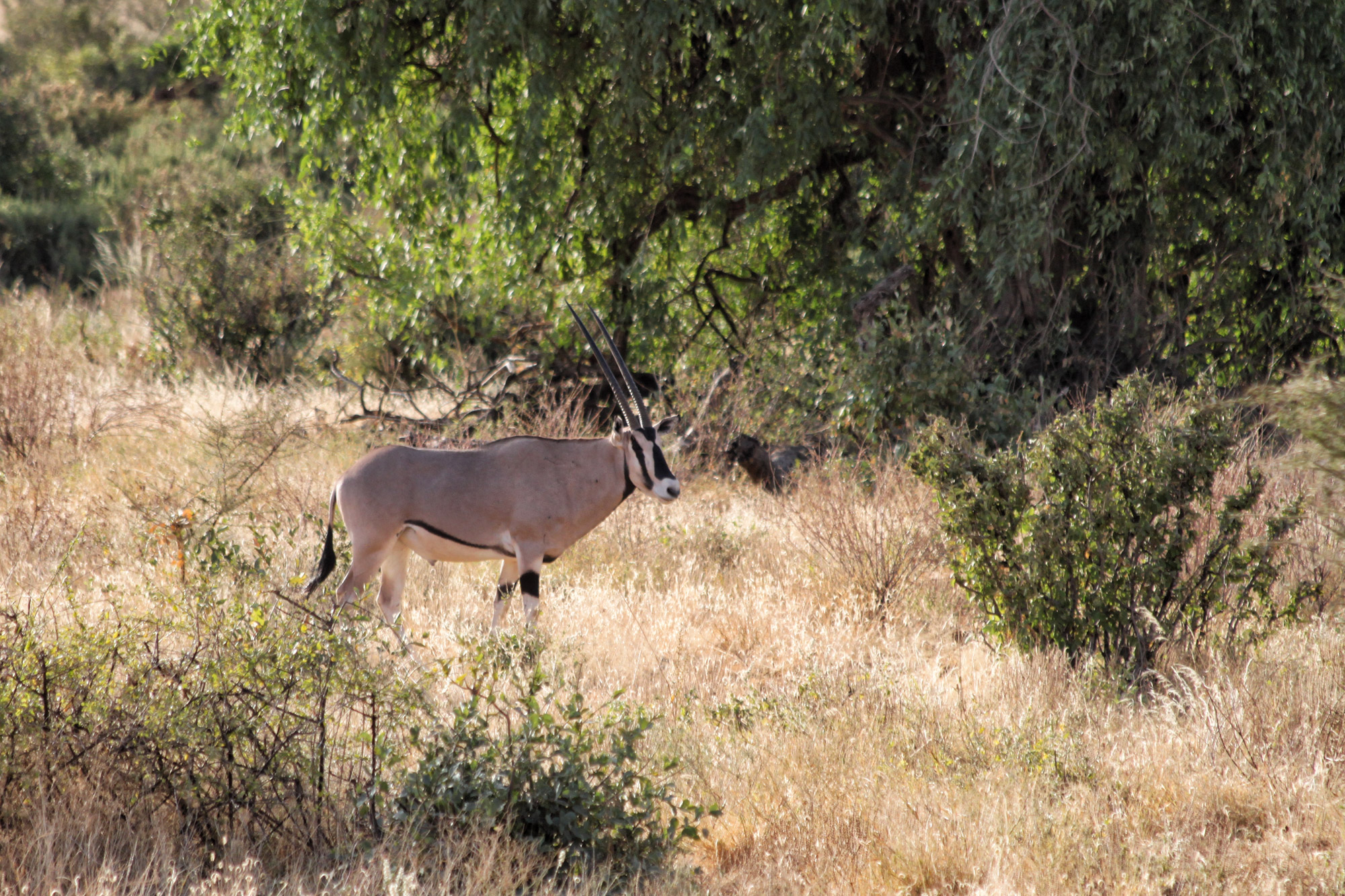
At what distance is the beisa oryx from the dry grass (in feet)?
1.94

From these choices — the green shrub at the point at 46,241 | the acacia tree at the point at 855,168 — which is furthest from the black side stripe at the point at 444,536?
the green shrub at the point at 46,241

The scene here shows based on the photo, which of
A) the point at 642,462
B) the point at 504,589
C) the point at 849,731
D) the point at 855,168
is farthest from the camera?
the point at 855,168

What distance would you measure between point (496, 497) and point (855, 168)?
7.26 m

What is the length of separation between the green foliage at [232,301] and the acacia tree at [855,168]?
4714 mm

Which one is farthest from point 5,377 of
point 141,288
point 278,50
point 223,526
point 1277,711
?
point 1277,711

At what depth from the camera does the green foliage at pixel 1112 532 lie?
5.59 metres

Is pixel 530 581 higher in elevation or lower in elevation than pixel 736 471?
lower

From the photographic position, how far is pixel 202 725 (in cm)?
396

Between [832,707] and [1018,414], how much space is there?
5244 mm

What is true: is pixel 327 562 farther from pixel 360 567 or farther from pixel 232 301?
pixel 232 301

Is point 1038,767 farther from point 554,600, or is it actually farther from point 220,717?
point 554,600

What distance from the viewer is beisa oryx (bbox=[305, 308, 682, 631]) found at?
607cm

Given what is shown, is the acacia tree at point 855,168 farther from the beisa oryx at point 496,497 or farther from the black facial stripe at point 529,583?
the black facial stripe at point 529,583

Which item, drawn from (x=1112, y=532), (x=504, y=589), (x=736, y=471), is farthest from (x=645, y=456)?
(x=736, y=471)
